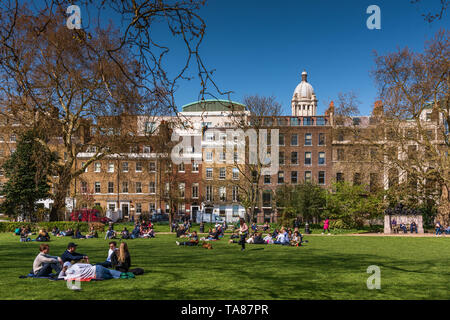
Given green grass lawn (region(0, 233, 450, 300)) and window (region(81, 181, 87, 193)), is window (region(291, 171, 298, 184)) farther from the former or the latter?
green grass lawn (region(0, 233, 450, 300))

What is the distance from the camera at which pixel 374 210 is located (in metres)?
43.4

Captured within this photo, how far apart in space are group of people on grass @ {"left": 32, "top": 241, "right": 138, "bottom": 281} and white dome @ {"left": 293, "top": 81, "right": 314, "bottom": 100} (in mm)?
126745

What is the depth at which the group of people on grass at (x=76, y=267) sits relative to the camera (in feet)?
39.0

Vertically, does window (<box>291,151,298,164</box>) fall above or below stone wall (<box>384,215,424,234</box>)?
above

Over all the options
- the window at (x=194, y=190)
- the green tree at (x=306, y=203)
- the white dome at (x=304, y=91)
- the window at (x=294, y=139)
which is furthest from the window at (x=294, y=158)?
the white dome at (x=304, y=91)

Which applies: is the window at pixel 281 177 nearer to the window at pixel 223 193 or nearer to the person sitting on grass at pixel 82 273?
the window at pixel 223 193

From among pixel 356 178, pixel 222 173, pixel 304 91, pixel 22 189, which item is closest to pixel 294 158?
pixel 222 173

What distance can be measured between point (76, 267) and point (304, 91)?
129956 millimetres

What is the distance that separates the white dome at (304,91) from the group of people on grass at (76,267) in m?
127

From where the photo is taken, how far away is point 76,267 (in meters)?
11.9

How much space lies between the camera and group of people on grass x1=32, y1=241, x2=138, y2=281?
11891mm

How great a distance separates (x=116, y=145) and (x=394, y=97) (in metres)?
25.9

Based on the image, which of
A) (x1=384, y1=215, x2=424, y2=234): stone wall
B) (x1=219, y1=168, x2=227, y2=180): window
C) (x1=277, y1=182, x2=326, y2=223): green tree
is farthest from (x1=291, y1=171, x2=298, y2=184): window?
Answer: (x1=384, y1=215, x2=424, y2=234): stone wall
